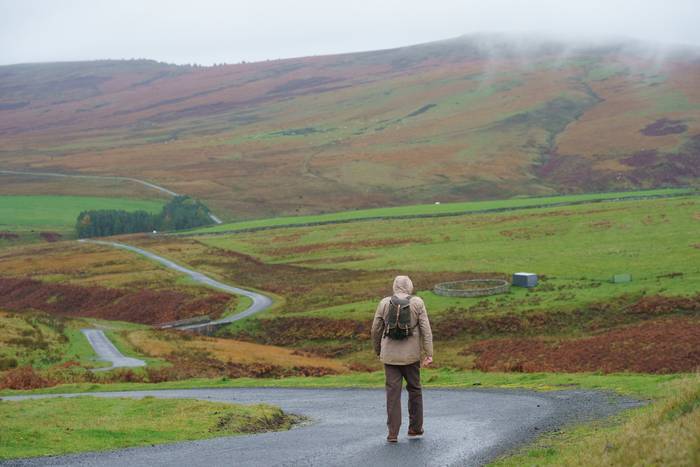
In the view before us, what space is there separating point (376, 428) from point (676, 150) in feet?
644

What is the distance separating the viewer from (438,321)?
60.6 m

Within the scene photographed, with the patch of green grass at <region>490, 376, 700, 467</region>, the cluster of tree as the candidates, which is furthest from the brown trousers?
the cluster of tree

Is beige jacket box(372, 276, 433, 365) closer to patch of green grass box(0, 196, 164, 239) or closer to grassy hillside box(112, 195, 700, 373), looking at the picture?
grassy hillside box(112, 195, 700, 373)

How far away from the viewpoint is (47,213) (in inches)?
7190

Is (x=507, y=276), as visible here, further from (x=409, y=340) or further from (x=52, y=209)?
(x=52, y=209)

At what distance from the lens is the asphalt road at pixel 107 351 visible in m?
41.8

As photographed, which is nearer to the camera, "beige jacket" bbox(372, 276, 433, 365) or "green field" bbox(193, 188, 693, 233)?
"beige jacket" bbox(372, 276, 433, 365)

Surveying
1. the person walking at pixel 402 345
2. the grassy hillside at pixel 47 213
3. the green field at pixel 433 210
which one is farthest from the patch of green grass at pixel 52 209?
the person walking at pixel 402 345

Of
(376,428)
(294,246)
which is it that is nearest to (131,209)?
(294,246)

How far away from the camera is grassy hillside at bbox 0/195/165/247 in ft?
525

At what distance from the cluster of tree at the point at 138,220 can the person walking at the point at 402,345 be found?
149 m

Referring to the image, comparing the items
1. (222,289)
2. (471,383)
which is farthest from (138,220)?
(471,383)

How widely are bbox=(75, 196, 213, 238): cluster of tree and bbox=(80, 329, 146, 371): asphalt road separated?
10501 centimetres

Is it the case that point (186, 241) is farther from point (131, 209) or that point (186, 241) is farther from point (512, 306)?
point (512, 306)
